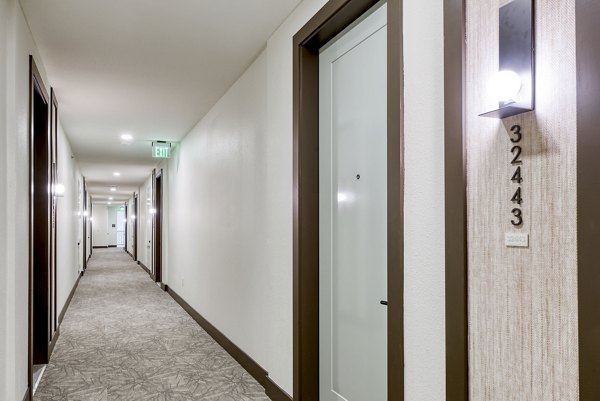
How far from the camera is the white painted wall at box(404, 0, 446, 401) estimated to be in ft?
5.72

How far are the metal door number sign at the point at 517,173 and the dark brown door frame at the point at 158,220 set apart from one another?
32.3ft

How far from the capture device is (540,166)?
1.32 meters

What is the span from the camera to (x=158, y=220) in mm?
11148

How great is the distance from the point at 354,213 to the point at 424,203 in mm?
823

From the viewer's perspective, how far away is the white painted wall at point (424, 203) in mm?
1743

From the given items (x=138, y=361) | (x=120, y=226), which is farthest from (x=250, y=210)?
(x=120, y=226)

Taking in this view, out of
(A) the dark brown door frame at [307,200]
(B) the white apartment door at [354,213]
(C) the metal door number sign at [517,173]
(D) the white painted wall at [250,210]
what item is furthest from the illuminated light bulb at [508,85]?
(D) the white painted wall at [250,210]

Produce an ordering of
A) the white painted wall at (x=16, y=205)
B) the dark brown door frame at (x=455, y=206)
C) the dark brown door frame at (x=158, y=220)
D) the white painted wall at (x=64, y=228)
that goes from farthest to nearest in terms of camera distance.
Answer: the dark brown door frame at (x=158, y=220)
the white painted wall at (x=64, y=228)
the white painted wall at (x=16, y=205)
the dark brown door frame at (x=455, y=206)

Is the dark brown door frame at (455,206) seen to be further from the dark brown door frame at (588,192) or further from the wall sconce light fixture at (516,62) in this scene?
the dark brown door frame at (588,192)

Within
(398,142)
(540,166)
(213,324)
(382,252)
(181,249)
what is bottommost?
(213,324)

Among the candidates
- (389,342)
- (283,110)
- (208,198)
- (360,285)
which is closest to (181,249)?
(208,198)

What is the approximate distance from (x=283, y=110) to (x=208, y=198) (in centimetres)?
293

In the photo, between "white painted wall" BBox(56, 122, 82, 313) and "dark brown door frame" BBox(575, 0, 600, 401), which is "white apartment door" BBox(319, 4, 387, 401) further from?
"white painted wall" BBox(56, 122, 82, 313)

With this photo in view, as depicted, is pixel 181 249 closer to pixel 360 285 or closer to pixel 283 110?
pixel 283 110
